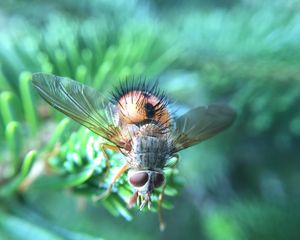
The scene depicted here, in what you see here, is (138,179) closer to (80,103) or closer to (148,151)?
(148,151)

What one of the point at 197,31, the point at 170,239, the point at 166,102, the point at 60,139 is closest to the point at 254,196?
the point at 170,239

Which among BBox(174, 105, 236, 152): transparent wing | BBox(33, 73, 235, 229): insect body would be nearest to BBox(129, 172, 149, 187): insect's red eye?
BBox(33, 73, 235, 229): insect body

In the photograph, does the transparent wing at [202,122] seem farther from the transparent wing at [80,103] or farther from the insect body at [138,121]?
the transparent wing at [80,103]

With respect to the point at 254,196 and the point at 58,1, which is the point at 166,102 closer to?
the point at 254,196

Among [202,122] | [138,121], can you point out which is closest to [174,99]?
[202,122]

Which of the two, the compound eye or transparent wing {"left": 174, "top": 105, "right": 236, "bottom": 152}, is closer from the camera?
the compound eye

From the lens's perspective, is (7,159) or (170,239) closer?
(7,159)

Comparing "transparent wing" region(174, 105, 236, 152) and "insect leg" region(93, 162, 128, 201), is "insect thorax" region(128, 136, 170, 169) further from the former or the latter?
"transparent wing" region(174, 105, 236, 152)
